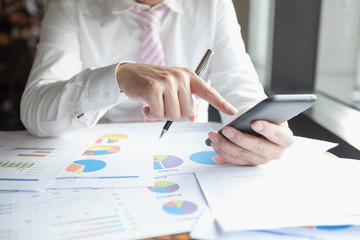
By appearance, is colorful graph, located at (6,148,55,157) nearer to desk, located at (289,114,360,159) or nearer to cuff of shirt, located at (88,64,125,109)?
cuff of shirt, located at (88,64,125,109)

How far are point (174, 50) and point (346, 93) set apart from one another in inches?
32.4

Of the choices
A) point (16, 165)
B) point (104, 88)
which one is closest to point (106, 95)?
point (104, 88)

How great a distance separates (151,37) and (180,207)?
0.70 metres

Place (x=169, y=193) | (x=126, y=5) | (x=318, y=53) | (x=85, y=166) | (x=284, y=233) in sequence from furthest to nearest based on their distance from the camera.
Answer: (x=318, y=53) → (x=126, y=5) → (x=85, y=166) → (x=169, y=193) → (x=284, y=233)

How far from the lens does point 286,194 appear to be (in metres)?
0.50

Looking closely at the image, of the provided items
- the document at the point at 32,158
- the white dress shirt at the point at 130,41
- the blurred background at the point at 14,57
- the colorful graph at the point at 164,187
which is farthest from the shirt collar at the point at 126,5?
the blurred background at the point at 14,57

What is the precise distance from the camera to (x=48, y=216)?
0.45 m

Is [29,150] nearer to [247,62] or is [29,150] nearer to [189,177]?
[189,177]

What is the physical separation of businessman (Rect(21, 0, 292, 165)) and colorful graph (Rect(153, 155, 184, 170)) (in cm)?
13

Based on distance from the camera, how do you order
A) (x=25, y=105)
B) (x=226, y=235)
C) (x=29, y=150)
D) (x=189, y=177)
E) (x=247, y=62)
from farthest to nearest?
1. (x=247, y=62)
2. (x=25, y=105)
3. (x=29, y=150)
4. (x=189, y=177)
5. (x=226, y=235)

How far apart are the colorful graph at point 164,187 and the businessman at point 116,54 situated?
0.20 m

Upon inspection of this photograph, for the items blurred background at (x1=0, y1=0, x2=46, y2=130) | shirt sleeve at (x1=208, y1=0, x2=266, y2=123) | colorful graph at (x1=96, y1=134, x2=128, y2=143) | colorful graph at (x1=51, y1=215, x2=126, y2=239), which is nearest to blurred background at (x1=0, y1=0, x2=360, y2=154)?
shirt sleeve at (x1=208, y1=0, x2=266, y2=123)

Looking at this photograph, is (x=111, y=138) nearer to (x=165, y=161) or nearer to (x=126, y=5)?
(x=165, y=161)

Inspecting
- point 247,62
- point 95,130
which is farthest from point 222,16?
point 95,130
